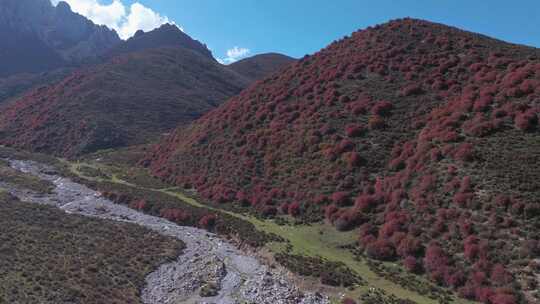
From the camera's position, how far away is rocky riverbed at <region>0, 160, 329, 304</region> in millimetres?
26062

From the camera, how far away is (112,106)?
10219 centimetres

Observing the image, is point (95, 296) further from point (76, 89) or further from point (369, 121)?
point (76, 89)

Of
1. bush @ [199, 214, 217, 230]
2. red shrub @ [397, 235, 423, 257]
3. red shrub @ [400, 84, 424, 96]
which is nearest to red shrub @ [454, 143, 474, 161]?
red shrub @ [397, 235, 423, 257]

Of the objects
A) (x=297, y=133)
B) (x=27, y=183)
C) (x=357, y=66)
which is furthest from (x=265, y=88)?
(x=27, y=183)

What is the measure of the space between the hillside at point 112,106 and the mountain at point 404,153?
70.4 feet

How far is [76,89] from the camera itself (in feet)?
358

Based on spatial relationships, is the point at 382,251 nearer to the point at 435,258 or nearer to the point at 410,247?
the point at 410,247

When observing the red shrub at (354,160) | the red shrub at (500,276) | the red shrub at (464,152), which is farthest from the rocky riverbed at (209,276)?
the red shrub at (464,152)

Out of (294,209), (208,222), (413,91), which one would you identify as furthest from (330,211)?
(413,91)

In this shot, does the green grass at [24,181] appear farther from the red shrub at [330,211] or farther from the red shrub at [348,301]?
the red shrub at [348,301]

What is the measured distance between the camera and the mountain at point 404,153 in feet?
90.6

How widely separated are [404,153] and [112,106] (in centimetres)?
8095

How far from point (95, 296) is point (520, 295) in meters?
23.4

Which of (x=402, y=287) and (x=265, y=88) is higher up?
(x=265, y=88)
